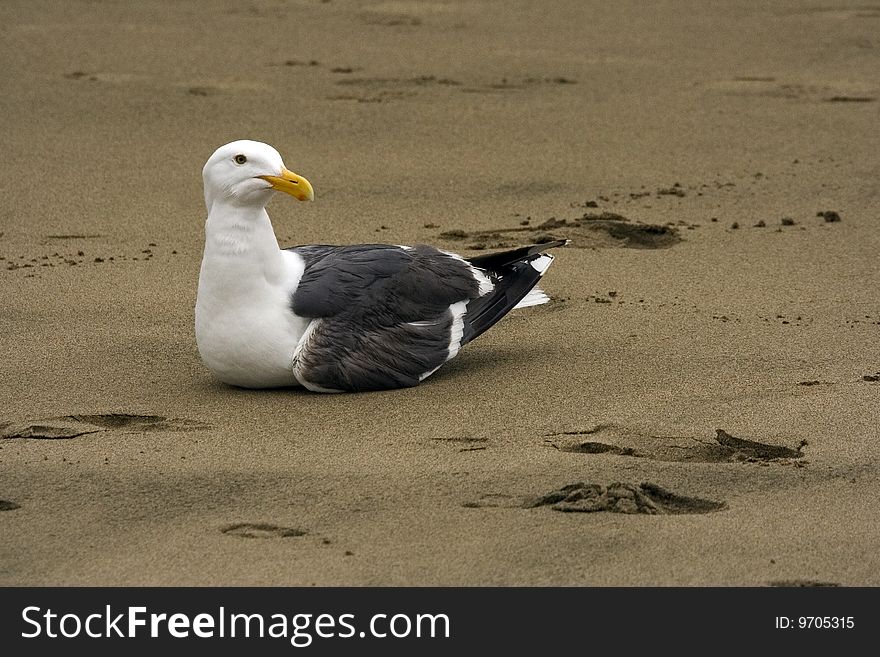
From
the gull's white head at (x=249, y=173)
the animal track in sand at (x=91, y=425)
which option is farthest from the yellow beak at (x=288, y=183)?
the animal track in sand at (x=91, y=425)

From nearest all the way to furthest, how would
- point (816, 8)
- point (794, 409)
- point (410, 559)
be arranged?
point (410, 559), point (794, 409), point (816, 8)

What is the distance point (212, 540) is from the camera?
4.56m

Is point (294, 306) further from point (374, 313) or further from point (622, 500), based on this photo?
point (622, 500)

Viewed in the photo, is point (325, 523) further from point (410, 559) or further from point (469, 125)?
point (469, 125)

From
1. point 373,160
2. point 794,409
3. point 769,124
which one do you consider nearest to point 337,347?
point 794,409

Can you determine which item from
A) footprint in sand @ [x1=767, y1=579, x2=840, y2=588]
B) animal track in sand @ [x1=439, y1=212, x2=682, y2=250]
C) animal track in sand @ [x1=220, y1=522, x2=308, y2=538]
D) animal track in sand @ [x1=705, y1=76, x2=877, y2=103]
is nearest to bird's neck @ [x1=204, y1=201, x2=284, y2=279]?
animal track in sand @ [x1=220, y1=522, x2=308, y2=538]

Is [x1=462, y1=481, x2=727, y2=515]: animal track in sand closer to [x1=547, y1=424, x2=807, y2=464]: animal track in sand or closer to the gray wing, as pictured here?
[x1=547, y1=424, x2=807, y2=464]: animal track in sand

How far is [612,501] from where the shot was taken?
187 inches

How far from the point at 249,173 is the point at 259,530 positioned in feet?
5.58

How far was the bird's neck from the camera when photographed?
5.84 metres

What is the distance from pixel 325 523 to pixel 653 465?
3.76 ft

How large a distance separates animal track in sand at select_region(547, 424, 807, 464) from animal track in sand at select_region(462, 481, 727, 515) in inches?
12.9

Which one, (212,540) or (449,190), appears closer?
(212,540)

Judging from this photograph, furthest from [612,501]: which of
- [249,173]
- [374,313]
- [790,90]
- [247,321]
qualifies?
[790,90]
